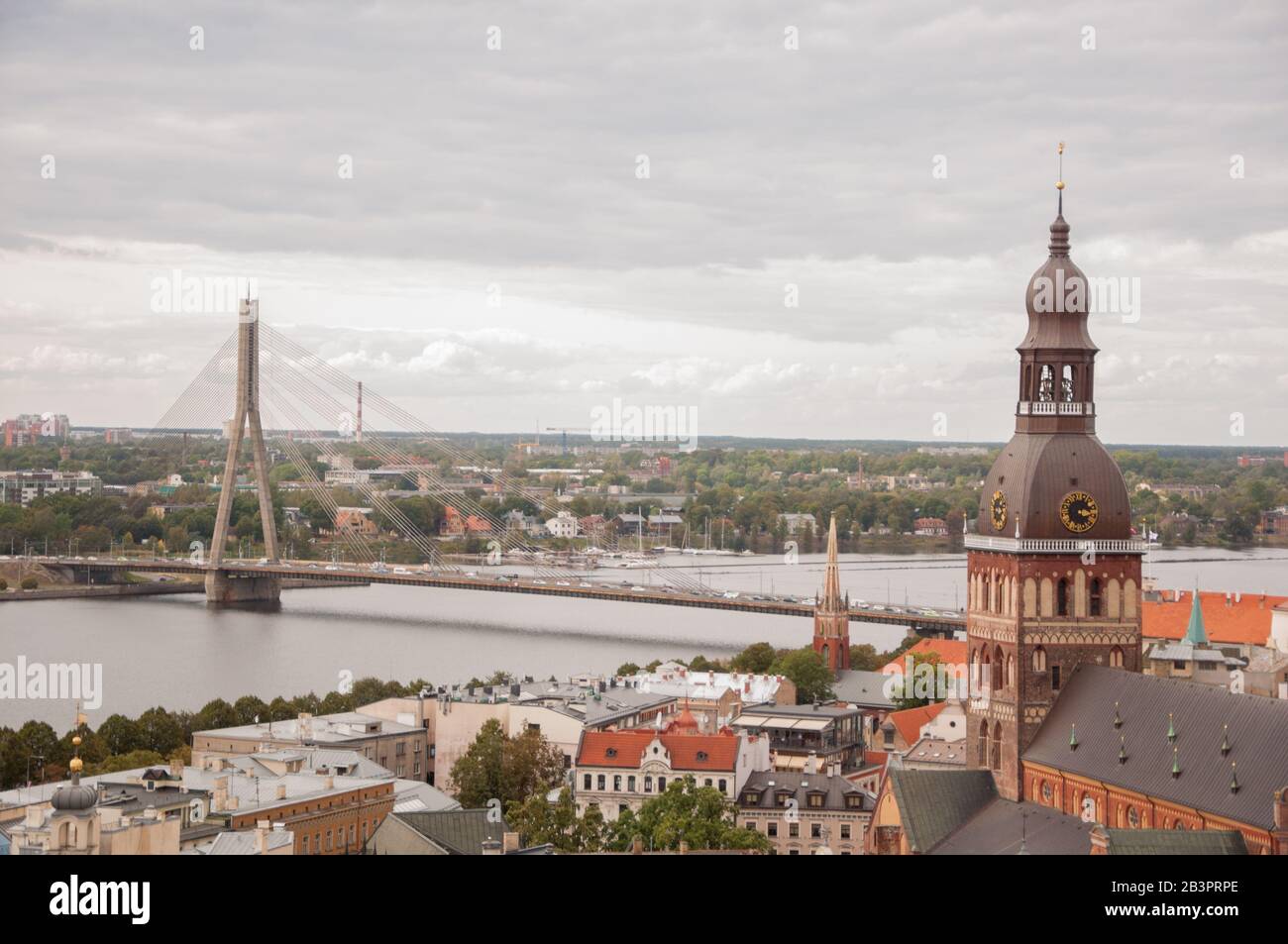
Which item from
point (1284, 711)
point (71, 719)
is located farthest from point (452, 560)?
point (1284, 711)

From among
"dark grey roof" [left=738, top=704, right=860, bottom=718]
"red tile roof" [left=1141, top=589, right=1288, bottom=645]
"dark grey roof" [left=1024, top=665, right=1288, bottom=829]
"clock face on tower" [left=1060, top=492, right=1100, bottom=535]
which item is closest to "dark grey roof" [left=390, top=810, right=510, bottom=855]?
"dark grey roof" [left=1024, top=665, right=1288, bottom=829]

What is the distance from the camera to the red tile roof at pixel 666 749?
31625 millimetres

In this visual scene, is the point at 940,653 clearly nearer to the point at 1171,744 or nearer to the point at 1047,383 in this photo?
the point at 1047,383

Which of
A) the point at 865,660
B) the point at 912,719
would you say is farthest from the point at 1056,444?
the point at 865,660

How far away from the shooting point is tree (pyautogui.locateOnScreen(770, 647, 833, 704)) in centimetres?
4469

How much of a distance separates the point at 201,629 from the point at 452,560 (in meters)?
35.7

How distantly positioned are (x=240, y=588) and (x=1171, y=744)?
63.0 meters

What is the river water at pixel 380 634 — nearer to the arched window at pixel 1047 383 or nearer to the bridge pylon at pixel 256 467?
the bridge pylon at pixel 256 467

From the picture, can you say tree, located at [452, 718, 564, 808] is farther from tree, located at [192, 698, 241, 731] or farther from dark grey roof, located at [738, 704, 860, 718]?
tree, located at [192, 698, 241, 731]

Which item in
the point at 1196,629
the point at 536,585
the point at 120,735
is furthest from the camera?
the point at 536,585

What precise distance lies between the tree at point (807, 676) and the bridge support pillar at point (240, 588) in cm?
3595

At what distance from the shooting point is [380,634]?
206ft
